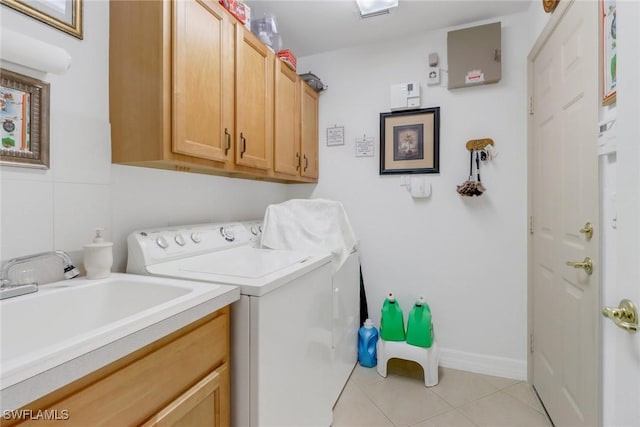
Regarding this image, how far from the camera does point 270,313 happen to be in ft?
3.45

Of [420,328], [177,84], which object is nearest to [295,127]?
[177,84]

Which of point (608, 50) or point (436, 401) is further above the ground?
point (608, 50)

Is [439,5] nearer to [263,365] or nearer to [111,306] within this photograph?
[263,365]

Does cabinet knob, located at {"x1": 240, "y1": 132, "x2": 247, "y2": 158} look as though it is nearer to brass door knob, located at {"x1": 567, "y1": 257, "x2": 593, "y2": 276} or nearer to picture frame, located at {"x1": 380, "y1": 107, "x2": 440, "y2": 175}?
picture frame, located at {"x1": 380, "y1": 107, "x2": 440, "y2": 175}

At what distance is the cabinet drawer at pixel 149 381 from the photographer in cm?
59

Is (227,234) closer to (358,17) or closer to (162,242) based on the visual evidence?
(162,242)

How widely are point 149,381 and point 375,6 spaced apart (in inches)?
86.7

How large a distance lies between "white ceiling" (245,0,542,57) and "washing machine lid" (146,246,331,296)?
1581mm

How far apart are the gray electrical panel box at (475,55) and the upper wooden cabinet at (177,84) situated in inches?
55.9

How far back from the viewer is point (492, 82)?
2068mm

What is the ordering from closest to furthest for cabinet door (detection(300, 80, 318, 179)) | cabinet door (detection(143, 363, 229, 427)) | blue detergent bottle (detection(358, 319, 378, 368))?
cabinet door (detection(143, 363, 229, 427)), blue detergent bottle (detection(358, 319, 378, 368)), cabinet door (detection(300, 80, 318, 179))

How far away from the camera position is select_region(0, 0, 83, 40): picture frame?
40.5 inches

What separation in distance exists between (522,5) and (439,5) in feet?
1.76

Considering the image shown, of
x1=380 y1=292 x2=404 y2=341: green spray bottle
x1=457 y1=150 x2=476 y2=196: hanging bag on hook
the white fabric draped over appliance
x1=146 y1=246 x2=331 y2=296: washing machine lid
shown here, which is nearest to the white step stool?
x1=380 y1=292 x2=404 y2=341: green spray bottle
